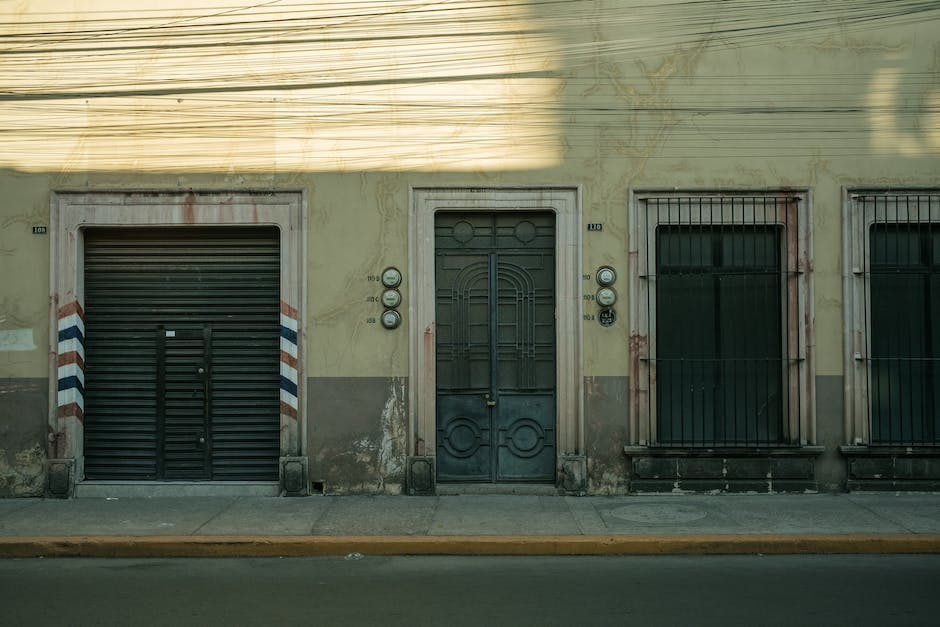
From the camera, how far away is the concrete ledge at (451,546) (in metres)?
8.41

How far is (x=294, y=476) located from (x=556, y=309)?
136 inches

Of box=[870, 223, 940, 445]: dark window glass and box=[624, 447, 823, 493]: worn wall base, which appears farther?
box=[870, 223, 940, 445]: dark window glass

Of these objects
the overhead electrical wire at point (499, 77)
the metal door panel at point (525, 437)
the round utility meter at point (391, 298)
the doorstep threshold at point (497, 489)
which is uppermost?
the overhead electrical wire at point (499, 77)

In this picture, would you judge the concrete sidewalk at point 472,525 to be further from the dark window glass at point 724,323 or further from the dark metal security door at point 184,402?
the dark window glass at point 724,323

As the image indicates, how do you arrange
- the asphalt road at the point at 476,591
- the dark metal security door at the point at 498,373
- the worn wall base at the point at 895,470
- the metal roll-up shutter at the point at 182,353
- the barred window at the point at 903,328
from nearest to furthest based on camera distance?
the asphalt road at the point at 476,591 → the worn wall base at the point at 895,470 → the barred window at the point at 903,328 → the dark metal security door at the point at 498,373 → the metal roll-up shutter at the point at 182,353

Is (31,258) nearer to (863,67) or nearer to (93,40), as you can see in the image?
(93,40)

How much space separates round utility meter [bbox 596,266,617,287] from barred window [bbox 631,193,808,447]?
0.40m

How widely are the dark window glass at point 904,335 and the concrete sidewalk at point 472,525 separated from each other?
91 cm

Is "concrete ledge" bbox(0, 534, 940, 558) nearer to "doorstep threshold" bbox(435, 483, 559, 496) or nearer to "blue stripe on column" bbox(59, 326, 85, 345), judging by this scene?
"doorstep threshold" bbox(435, 483, 559, 496)

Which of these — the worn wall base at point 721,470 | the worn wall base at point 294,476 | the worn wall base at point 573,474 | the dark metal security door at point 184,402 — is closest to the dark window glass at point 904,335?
the worn wall base at point 721,470

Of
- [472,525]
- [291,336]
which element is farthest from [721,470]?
[291,336]

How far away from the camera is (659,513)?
377 inches

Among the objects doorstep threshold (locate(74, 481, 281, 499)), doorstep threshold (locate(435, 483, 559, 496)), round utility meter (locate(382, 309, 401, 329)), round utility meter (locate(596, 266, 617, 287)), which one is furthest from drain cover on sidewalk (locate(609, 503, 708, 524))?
doorstep threshold (locate(74, 481, 281, 499))

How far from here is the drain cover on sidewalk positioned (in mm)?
9289
